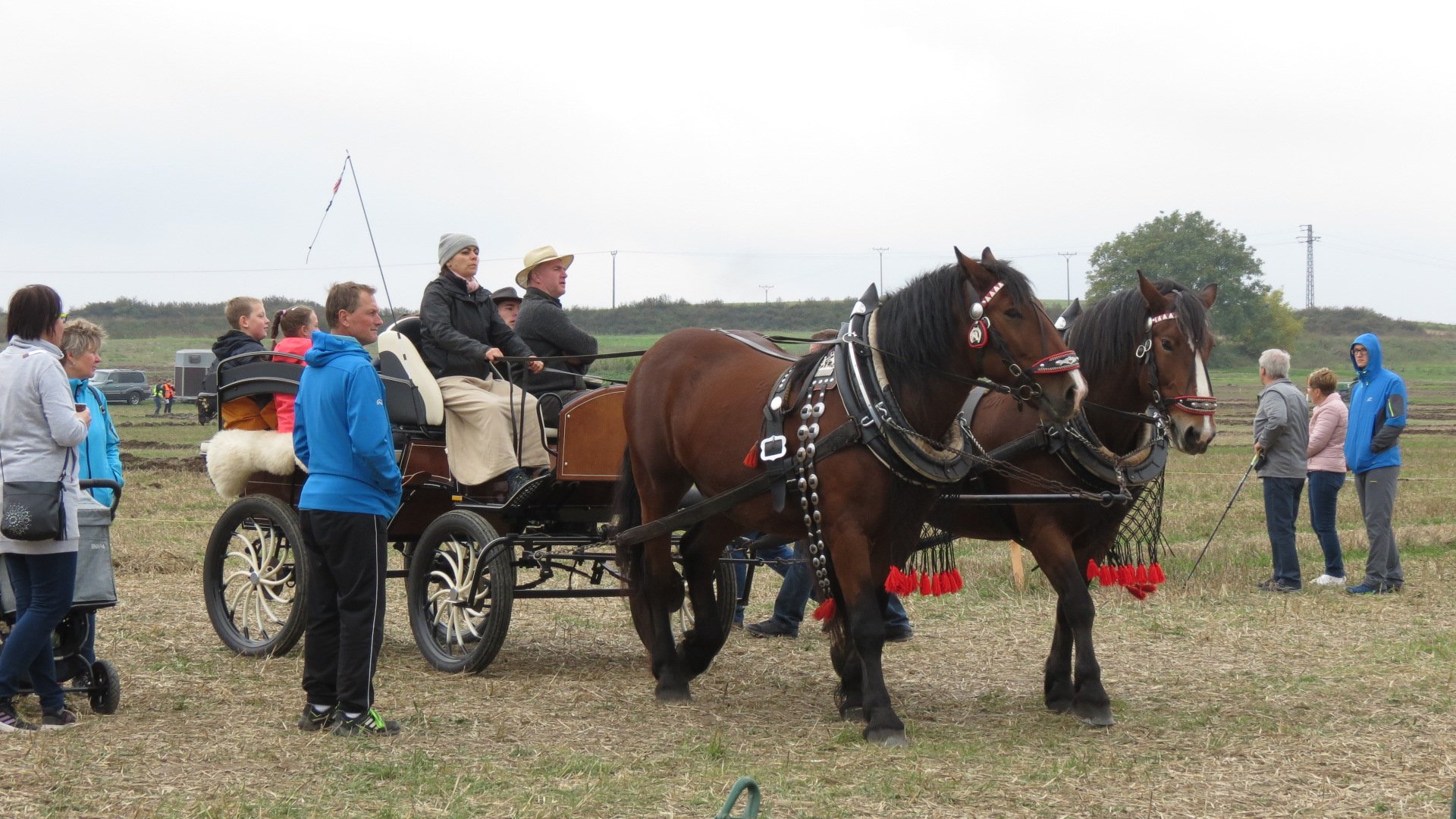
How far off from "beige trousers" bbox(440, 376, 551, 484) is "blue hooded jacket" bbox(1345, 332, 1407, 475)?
6.49 m

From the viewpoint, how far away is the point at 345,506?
18.0 ft

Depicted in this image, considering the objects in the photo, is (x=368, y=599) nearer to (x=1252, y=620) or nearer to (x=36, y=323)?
(x=36, y=323)

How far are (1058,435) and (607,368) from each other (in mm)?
38092

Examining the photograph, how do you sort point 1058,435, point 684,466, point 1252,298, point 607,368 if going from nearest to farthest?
point 1058,435 → point 684,466 → point 607,368 → point 1252,298

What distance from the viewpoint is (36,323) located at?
5.52 m

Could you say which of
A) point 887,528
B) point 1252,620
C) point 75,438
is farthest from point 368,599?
point 1252,620

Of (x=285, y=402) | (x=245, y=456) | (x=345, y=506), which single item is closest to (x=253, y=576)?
(x=245, y=456)

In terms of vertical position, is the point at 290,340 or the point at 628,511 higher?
the point at 290,340

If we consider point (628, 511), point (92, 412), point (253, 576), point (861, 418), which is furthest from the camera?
point (253, 576)

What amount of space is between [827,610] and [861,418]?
954 mm

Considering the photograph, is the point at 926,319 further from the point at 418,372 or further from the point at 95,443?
the point at 95,443

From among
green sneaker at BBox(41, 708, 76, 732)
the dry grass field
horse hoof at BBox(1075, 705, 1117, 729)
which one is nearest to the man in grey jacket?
the dry grass field

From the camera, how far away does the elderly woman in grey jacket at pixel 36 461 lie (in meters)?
5.40

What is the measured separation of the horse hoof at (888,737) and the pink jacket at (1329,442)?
20.7 ft
